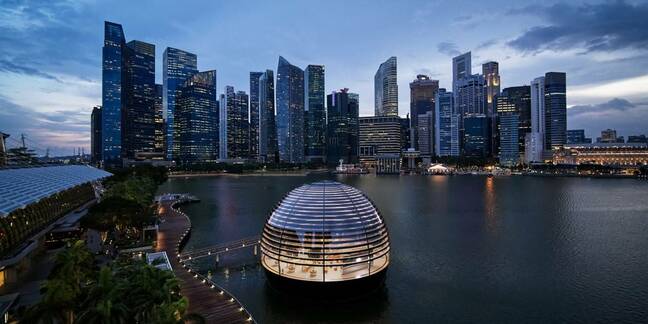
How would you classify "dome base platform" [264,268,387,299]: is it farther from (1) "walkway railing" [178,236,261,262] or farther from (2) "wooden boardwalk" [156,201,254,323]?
(1) "walkway railing" [178,236,261,262]

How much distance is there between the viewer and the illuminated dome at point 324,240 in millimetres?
29062

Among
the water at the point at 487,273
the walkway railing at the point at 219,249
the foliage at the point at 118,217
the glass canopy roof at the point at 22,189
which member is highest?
the glass canopy roof at the point at 22,189

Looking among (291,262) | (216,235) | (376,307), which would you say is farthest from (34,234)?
(376,307)

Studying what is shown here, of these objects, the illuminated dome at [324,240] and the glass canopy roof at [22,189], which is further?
the illuminated dome at [324,240]

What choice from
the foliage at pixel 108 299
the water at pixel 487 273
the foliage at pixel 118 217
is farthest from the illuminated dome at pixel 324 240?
the foliage at pixel 118 217

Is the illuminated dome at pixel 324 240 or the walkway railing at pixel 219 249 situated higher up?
the illuminated dome at pixel 324 240

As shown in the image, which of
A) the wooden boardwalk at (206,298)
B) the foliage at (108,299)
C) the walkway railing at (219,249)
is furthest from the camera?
the walkway railing at (219,249)

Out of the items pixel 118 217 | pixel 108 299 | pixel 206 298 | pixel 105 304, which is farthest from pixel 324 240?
pixel 118 217

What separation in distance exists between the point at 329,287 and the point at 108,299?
16.3 meters

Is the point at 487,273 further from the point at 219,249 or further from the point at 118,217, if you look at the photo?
the point at 118,217

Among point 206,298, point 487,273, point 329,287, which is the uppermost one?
point 329,287

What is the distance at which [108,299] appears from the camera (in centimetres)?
1662

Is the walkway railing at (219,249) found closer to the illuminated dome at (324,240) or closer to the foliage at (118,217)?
the foliage at (118,217)

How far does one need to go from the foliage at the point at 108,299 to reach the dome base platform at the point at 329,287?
11627 millimetres
